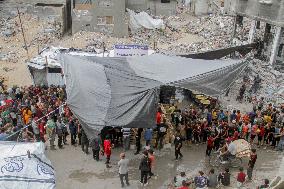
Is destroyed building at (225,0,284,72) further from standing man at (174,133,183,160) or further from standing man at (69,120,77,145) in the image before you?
standing man at (69,120,77,145)

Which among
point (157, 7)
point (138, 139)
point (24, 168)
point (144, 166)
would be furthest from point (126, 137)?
point (157, 7)

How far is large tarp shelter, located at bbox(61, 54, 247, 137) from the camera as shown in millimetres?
14516

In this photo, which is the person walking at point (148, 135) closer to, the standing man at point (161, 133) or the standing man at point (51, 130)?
the standing man at point (161, 133)

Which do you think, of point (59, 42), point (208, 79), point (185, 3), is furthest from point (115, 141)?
point (185, 3)

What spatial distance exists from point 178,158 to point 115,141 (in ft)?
8.17

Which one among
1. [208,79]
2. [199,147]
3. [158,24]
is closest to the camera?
[208,79]

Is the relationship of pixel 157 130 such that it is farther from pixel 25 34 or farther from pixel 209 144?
pixel 25 34

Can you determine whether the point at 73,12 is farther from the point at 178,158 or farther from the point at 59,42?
the point at 178,158

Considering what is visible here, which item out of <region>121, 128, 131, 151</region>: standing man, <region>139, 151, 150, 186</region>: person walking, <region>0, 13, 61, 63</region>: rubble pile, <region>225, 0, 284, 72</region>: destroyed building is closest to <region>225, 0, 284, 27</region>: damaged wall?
A: <region>225, 0, 284, 72</region>: destroyed building

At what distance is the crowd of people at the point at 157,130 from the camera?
50.5ft

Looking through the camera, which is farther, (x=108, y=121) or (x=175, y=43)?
(x=175, y=43)

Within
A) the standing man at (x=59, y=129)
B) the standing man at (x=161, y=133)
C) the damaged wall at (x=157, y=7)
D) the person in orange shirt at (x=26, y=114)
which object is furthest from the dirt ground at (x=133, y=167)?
the damaged wall at (x=157, y=7)

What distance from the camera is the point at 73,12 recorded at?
32.2m

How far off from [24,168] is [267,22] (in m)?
18.2
